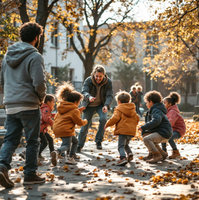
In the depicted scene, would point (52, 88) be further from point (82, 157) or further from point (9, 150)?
point (9, 150)

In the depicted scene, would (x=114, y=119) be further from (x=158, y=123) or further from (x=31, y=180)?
(x=31, y=180)

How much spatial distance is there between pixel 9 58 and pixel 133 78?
114 ft

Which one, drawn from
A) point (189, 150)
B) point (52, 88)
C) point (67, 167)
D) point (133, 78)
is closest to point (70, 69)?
point (52, 88)

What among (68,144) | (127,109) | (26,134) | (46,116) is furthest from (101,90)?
(26,134)

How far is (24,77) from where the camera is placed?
4543 millimetres

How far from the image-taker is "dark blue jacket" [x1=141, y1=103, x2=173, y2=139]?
20.9 feet

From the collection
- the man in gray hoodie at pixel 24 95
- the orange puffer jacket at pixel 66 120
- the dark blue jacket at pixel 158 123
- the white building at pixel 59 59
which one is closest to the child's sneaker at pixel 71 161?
the orange puffer jacket at pixel 66 120

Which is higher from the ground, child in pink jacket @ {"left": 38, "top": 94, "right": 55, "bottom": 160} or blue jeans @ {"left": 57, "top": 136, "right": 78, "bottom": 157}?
child in pink jacket @ {"left": 38, "top": 94, "right": 55, "bottom": 160}

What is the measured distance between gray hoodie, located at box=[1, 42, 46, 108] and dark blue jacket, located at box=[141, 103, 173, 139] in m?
2.52

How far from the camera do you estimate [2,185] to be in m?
4.38

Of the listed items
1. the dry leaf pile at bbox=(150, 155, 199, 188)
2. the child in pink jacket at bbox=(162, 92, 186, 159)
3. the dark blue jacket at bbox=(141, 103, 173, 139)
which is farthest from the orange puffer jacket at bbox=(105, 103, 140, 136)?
the dry leaf pile at bbox=(150, 155, 199, 188)

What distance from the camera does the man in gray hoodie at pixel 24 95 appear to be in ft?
14.7

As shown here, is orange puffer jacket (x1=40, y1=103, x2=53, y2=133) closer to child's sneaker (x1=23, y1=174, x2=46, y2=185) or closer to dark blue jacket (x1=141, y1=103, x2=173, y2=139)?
dark blue jacket (x1=141, y1=103, x2=173, y2=139)

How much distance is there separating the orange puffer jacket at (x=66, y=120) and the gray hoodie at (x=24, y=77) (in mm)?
1562
